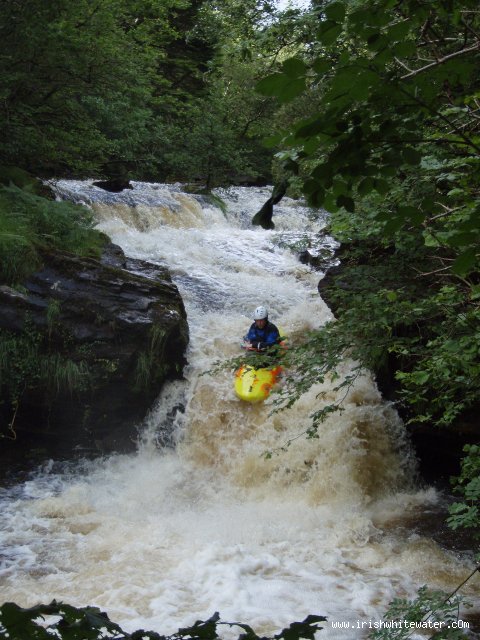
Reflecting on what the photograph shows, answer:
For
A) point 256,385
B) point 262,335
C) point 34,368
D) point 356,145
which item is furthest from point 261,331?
point 356,145

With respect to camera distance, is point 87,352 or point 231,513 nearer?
point 231,513

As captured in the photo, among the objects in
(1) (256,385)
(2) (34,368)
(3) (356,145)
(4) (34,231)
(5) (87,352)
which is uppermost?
(3) (356,145)

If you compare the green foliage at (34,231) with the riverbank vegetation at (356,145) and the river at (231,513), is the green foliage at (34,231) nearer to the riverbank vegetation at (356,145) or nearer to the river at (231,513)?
the riverbank vegetation at (356,145)

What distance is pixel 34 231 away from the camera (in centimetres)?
763

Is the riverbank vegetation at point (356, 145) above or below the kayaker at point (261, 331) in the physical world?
above

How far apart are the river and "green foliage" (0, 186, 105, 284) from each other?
6.02 ft

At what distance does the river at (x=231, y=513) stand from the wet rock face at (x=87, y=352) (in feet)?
1.10

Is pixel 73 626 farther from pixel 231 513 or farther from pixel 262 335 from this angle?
pixel 262 335

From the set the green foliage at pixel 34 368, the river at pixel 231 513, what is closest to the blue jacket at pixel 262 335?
the river at pixel 231 513

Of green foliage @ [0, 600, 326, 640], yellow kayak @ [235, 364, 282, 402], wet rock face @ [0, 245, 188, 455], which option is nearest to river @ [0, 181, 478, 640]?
yellow kayak @ [235, 364, 282, 402]

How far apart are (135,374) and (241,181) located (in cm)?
1262

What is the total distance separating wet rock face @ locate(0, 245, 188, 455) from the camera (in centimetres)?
670

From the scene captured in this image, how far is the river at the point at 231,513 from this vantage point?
4.25m

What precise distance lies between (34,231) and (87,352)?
6.41 ft
